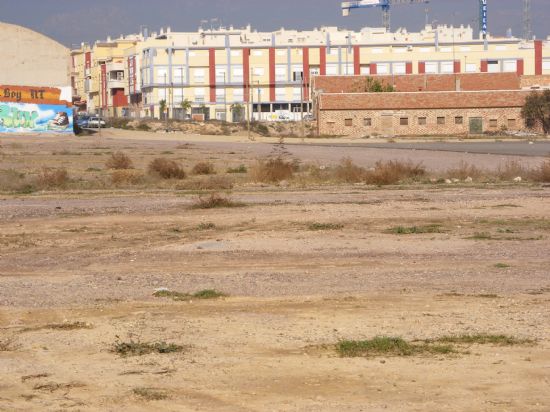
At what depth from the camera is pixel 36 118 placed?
77.2 meters

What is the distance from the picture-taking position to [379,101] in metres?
91.8

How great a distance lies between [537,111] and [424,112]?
31.4 ft

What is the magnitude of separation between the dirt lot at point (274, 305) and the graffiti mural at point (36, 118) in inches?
2048

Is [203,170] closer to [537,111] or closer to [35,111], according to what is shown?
[35,111]

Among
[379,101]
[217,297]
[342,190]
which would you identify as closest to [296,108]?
[379,101]

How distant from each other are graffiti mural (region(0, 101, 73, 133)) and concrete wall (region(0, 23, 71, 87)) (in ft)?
16.2

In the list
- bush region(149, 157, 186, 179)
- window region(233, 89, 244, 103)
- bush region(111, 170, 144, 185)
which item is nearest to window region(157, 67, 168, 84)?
window region(233, 89, 244, 103)

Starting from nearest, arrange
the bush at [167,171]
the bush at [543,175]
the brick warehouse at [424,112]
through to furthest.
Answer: the bush at [543,175], the bush at [167,171], the brick warehouse at [424,112]

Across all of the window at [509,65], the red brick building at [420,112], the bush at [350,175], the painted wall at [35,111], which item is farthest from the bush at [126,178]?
the window at [509,65]

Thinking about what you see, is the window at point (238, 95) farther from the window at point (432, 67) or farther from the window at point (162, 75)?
the window at point (432, 67)

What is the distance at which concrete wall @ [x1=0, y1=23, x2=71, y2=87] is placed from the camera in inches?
2468

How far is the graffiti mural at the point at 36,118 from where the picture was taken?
2988 inches

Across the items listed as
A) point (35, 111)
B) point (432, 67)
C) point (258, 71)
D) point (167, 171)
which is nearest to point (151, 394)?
point (167, 171)

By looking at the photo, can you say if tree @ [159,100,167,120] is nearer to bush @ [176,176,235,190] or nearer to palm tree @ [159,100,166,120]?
palm tree @ [159,100,166,120]
